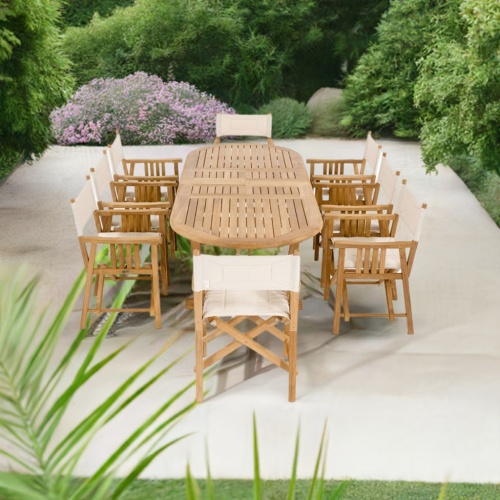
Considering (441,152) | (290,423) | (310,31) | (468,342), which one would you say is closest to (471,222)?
(441,152)

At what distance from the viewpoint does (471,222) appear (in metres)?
7.17

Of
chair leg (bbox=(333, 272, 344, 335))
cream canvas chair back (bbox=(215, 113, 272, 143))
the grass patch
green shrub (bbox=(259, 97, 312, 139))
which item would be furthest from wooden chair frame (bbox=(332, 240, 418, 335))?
green shrub (bbox=(259, 97, 312, 139))

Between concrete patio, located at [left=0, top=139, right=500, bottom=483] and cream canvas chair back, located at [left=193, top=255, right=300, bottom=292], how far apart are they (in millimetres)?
702

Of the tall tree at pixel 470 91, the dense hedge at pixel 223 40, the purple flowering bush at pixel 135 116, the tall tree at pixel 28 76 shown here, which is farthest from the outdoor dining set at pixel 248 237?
the dense hedge at pixel 223 40

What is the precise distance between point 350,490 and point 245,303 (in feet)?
3.78

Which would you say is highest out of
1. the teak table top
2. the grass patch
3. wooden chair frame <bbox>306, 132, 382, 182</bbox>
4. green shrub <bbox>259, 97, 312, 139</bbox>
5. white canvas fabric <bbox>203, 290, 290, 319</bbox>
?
the teak table top

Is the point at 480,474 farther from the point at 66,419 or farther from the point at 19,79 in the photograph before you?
the point at 19,79

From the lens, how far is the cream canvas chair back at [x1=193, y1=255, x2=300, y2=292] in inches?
154

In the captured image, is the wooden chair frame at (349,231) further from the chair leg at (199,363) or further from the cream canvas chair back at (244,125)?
the cream canvas chair back at (244,125)

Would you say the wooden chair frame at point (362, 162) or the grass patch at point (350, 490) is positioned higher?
the wooden chair frame at point (362, 162)

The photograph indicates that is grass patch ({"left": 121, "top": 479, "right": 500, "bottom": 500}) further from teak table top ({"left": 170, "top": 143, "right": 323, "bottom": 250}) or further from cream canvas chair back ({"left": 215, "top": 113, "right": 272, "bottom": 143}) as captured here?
cream canvas chair back ({"left": 215, "top": 113, "right": 272, "bottom": 143})

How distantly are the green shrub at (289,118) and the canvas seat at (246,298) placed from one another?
6433 millimetres

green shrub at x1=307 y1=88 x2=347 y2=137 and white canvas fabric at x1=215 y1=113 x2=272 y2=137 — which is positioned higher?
white canvas fabric at x1=215 y1=113 x2=272 y2=137

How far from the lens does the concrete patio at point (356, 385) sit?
153 inches
